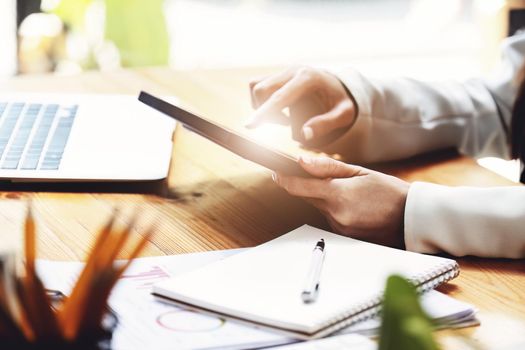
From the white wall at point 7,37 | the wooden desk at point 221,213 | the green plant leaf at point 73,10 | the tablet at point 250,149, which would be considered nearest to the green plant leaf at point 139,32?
the green plant leaf at point 73,10

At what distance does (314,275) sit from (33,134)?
0.54 m

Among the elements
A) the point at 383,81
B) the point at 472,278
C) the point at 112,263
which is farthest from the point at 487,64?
the point at 112,263

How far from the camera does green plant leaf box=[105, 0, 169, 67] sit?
264cm

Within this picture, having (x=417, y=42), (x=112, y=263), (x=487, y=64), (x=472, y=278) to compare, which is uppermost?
(x=112, y=263)

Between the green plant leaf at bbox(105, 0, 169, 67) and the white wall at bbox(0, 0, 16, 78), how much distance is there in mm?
379

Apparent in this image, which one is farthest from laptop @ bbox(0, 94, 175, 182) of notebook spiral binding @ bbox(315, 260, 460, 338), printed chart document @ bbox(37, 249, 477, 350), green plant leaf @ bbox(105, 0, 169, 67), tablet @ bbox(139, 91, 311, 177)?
green plant leaf @ bbox(105, 0, 169, 67)

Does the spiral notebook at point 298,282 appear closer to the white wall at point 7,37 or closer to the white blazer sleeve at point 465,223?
the white blazer sleeve at point 465,223

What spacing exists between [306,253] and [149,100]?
1.07 ft

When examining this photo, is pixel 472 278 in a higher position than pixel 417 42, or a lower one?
higher

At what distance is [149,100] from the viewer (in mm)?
1015

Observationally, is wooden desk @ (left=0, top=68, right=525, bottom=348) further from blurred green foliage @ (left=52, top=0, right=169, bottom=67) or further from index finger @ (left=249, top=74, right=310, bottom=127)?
blurred green foliage @ (left=52, top=0, right=169, bottom=67)

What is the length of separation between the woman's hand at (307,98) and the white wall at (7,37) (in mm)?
1810

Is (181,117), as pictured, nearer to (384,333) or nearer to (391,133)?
(391,133)

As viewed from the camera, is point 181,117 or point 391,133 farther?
point 391,133
